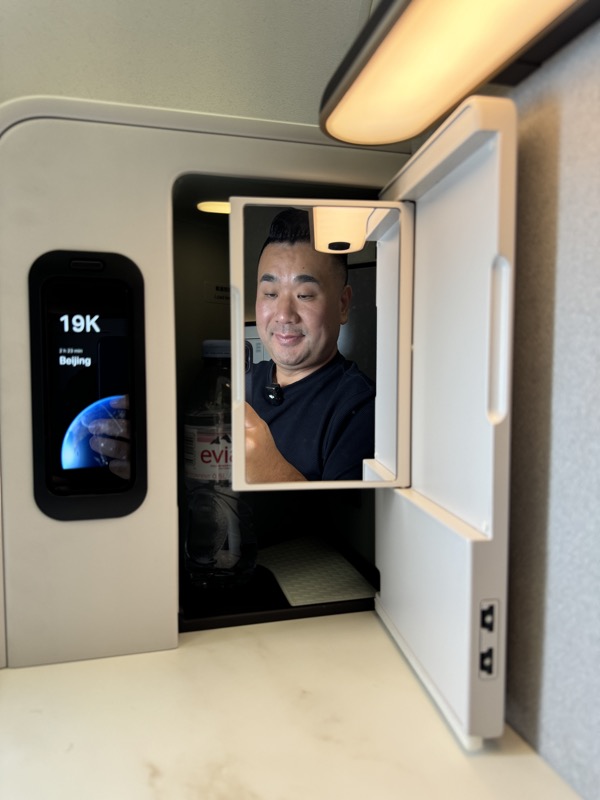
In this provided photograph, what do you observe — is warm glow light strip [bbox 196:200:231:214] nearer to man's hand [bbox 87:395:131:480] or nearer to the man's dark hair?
the man's dark hair

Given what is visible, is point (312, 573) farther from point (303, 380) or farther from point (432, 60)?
point (432, 60)

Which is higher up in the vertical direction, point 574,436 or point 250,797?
point 574,436

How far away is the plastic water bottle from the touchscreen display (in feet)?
0.54

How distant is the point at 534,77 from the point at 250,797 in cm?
74

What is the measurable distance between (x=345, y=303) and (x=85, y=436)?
0.40 m

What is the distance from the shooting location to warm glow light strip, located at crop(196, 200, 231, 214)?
93cm

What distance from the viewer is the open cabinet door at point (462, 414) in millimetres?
529

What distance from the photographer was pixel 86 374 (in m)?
0.73

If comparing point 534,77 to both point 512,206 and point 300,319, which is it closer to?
point 512,206

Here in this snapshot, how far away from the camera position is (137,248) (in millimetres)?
728

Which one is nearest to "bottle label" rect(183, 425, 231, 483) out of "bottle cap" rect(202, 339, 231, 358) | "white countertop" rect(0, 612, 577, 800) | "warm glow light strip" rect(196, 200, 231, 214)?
"bottle cap" rect(202, 339, 231, 358)

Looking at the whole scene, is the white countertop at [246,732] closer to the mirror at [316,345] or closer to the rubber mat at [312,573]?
the rubber mat at [312,573]

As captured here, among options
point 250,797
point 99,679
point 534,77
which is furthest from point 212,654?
point 534,77

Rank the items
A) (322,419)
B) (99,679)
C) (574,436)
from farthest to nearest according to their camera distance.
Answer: (322,419), (99,679), (574,436)
